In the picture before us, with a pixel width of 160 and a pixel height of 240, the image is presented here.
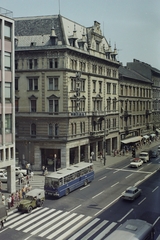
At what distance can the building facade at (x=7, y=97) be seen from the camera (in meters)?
42.0

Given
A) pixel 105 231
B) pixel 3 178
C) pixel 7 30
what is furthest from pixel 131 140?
pixel 105 231

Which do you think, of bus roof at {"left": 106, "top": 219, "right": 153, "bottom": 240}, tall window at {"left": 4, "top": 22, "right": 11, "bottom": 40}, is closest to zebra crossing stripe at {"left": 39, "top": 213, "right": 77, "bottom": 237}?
bus roof at {"left": 106, "top": 219, "right": 153, "bottom": 240}

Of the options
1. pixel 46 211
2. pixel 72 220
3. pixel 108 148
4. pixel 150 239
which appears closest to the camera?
pixel 150 239

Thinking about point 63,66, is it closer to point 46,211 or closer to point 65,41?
point 65,41

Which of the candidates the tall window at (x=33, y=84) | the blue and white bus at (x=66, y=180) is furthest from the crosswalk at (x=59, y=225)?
the tall window at (x=33, y=84)

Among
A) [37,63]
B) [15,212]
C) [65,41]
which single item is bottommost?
[15,212]

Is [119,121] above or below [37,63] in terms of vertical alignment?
below

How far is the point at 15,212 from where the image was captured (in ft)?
118

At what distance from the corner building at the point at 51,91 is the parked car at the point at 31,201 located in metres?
18.9

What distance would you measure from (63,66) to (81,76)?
250 inches

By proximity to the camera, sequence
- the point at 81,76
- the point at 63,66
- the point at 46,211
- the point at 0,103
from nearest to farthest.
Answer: the point at 46,211 < the point at 0,103 < the point at 63,66 < the point at 81,76

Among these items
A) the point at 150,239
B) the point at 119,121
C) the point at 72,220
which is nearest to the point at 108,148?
the point at 119,121

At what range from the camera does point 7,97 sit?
4328 cm

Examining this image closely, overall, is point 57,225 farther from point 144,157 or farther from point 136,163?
point 144,157
